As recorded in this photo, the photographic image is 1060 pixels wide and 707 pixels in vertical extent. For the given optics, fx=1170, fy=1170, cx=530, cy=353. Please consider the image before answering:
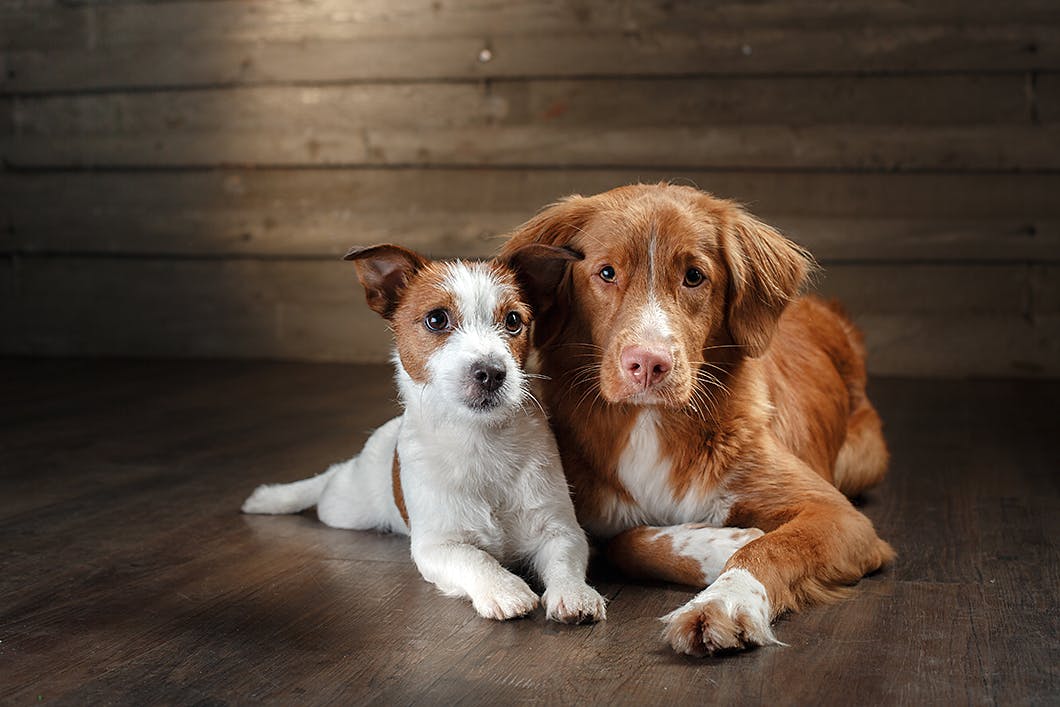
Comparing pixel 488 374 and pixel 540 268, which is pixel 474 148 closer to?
pixel 540 268

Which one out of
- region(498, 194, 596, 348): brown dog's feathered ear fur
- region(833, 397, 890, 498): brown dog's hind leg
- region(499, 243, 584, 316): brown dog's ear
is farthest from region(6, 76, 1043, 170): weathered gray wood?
region(499, 243, 584, 316): brown dog's ear

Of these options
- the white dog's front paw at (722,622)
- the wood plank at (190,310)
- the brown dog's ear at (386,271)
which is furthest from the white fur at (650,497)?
the wood plank at (190,310)

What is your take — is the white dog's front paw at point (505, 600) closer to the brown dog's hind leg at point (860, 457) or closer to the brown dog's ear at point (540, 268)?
the brown dog's ear at point (540, 268)

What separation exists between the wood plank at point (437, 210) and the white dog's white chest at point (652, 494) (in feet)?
10.5

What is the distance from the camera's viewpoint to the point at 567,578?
1.98 meters

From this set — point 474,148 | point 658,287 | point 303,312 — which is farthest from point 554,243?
point 303,312

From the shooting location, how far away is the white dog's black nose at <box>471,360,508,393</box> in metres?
1.99

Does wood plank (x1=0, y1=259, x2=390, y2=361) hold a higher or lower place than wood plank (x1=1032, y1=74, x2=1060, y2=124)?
lower

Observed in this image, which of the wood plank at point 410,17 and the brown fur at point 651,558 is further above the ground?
the wood plank at point 410,17

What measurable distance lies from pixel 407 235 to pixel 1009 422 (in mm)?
2995

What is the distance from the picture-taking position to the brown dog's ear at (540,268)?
7.10ft

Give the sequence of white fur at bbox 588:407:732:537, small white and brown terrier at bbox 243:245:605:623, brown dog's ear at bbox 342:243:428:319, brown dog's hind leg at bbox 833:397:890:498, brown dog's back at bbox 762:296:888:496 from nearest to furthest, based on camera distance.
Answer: small white and brown terrier at bbox 243:245:605:623
brown dog's ear at bbox 342:243:428:319
white fur at bbox 588:407:732:537
brown dog's back at bbox 762:296:888:496
brown dog's hind leg at bbox 833:397:890:498

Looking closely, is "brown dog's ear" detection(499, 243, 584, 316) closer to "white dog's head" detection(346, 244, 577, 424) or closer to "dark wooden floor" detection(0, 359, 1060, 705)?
"white dog's head" detection(346, 244, 577, 424)

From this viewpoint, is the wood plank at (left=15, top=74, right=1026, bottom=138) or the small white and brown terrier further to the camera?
the wood plank at (left=15, top=74, right=1026, bottom=138)
